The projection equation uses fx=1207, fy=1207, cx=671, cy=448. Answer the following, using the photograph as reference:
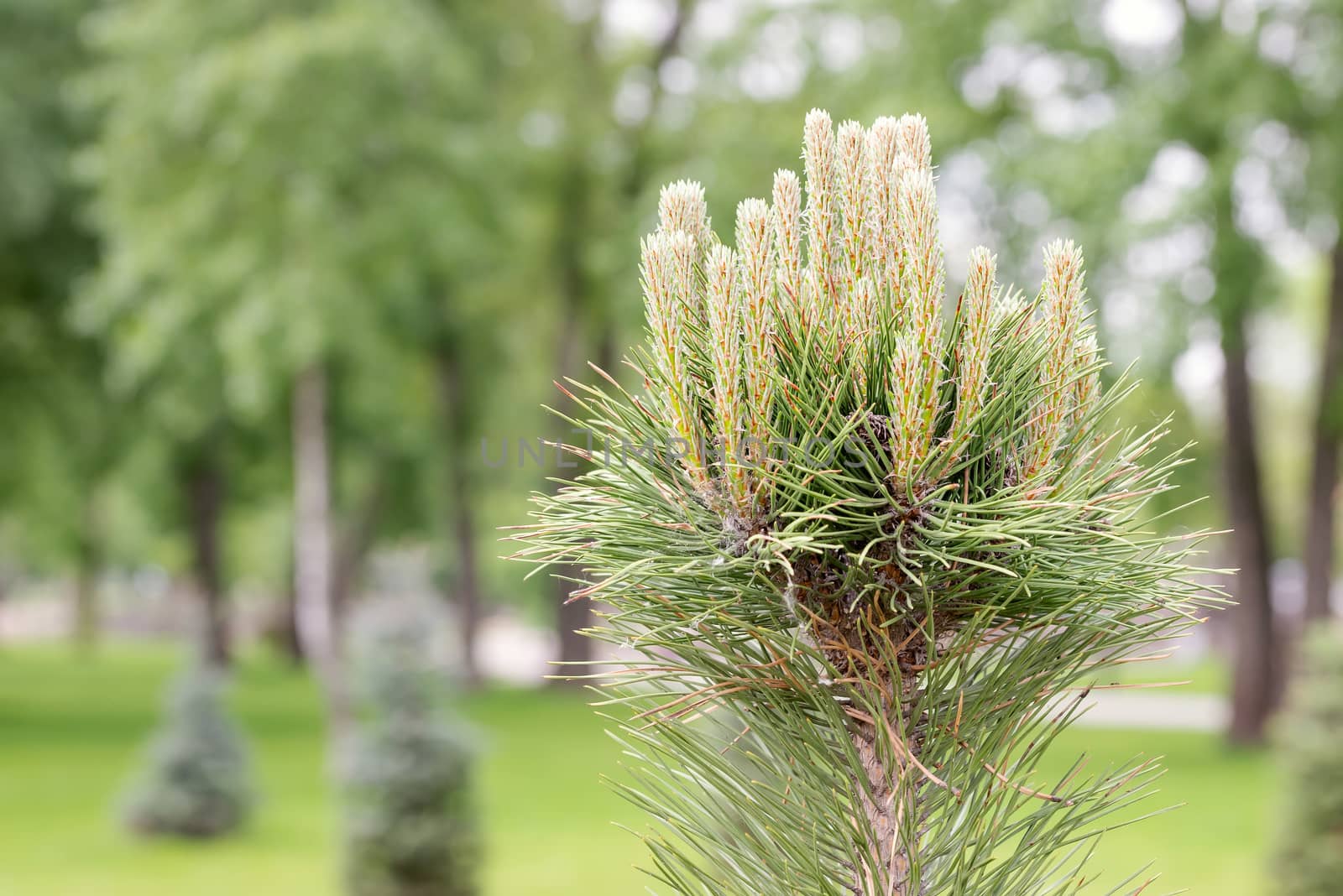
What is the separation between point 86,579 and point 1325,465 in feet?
140

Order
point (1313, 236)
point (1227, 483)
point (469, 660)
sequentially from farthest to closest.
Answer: point (469, 660), point (1227, 483), point (1313, 236)

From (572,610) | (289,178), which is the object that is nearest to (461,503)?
(572,610)

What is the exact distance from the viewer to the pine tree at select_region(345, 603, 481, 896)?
798 cm

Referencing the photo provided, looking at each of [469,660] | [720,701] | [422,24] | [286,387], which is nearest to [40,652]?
[469,660]

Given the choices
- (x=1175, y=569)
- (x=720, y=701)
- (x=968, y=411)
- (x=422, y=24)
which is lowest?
(x=720, y=701)

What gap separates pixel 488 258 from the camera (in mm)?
16156

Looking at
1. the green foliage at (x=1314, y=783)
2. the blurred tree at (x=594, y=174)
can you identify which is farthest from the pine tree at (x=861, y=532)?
the blurred tree at (x=594, y=174)

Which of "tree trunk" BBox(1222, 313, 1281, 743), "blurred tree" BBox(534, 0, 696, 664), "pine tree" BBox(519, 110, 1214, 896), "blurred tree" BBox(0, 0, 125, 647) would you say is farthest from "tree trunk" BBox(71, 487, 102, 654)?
"pine tree" BBox(519, 110, 1214, 896)

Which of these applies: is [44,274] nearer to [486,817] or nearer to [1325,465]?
[486,817]

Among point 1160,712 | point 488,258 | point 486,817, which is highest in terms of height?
point 488,258

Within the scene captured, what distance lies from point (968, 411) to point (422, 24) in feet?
40.2

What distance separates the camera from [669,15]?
23406 mm

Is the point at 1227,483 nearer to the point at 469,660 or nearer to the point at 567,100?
the point at 567,100

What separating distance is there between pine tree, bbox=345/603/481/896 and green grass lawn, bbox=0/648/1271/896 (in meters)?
0.67
